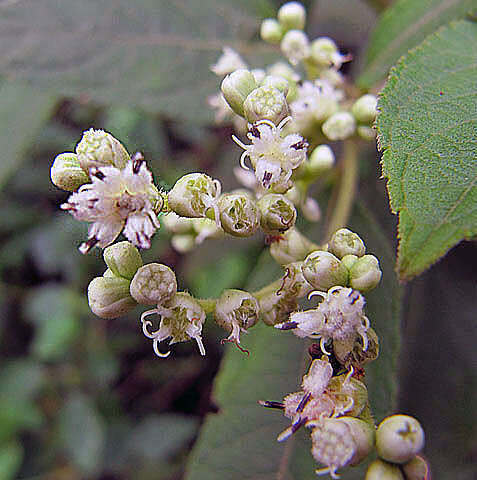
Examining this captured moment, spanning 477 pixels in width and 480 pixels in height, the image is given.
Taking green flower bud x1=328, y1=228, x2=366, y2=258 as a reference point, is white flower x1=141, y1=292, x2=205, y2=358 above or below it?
below

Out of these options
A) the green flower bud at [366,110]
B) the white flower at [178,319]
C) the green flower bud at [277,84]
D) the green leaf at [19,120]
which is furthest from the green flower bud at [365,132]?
the green leaf at [19,120]

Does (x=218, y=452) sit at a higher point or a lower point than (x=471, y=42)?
lower

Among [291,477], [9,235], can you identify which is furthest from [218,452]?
[9,235]

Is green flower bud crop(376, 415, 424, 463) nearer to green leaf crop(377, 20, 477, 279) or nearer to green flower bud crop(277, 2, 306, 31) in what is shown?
green leaf crop(377, 20, 477, 279)

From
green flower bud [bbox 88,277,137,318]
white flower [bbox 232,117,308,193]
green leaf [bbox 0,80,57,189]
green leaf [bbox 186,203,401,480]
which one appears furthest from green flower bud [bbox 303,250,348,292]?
green leaf [bbox 0,80,57,189]

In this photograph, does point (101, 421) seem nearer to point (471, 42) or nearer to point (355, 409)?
point (355, 409)

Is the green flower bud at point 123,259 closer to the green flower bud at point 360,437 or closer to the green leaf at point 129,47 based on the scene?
the green flower bud at point 360,437
